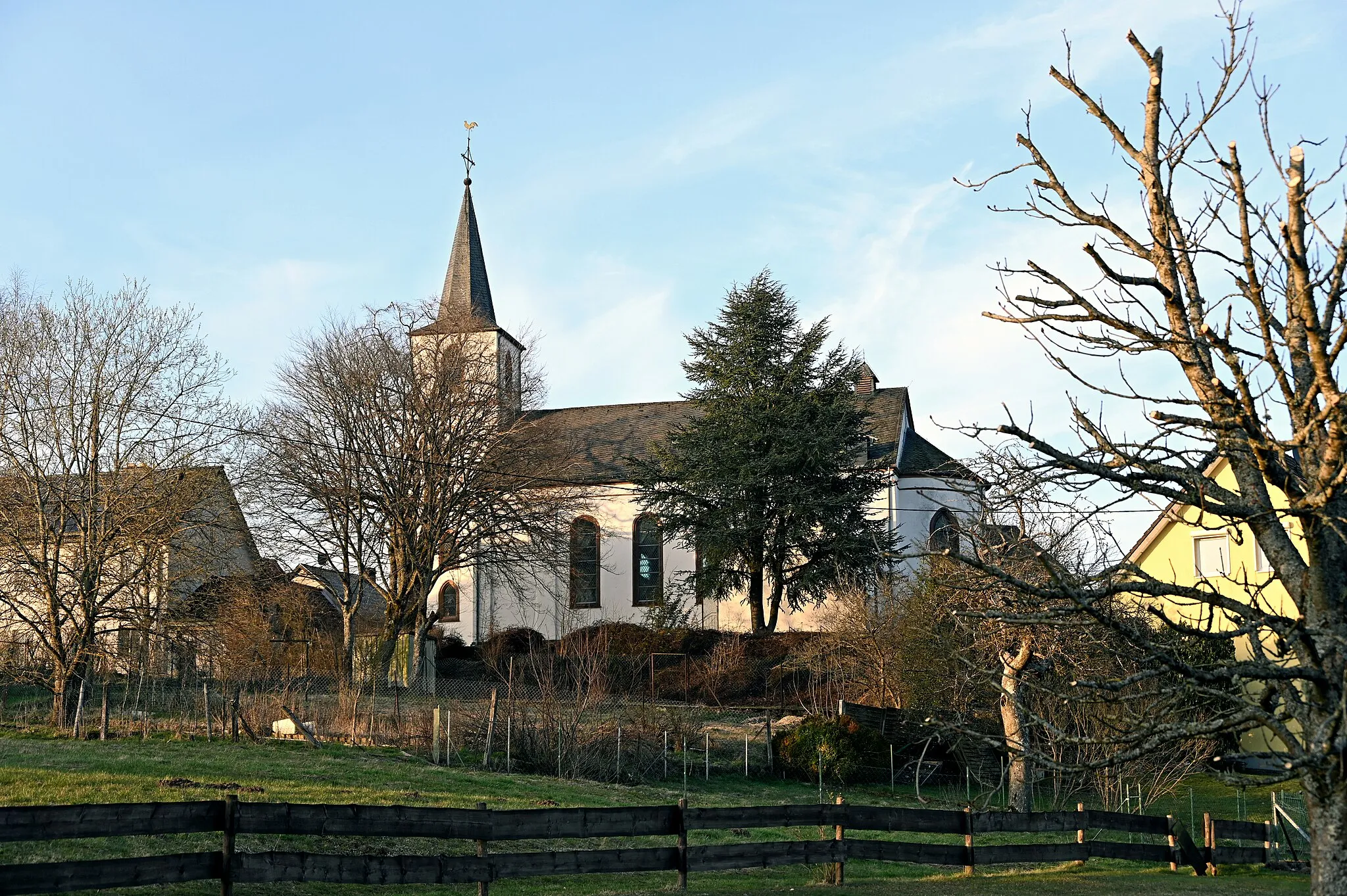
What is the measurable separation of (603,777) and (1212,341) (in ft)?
50.8

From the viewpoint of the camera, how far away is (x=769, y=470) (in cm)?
3584

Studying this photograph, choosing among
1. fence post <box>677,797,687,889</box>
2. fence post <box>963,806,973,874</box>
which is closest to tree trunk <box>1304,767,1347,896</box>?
fence post <box>677,797,687,889</box>

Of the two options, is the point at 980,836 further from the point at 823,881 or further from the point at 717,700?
the point at 717,700

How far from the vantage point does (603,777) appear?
65.8 ft

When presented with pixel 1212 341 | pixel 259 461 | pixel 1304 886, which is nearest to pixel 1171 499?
pixel 1212 341

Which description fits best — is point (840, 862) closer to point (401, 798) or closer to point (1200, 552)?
point (401, 798)

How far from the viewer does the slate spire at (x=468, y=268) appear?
159 ft

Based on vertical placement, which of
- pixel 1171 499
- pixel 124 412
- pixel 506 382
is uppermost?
pixel 506 382

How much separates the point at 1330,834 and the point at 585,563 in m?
38.8

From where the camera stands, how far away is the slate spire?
48469 mm

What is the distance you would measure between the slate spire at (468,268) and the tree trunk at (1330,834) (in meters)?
43.1

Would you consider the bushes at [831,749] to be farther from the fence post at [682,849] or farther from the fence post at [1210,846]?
the fence post at [682,849]

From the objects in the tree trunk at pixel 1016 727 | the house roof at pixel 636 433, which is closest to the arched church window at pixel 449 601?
the house roof at pixel 636 433

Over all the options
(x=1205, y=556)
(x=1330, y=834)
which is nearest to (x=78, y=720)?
(x=1330, y=834)
